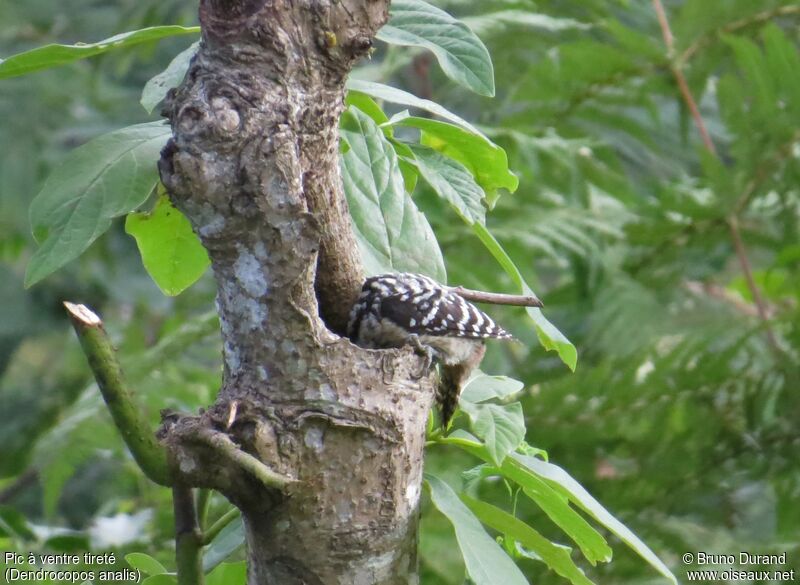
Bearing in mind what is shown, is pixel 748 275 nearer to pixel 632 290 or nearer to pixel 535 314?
pixel 632 290

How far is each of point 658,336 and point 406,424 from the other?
2.33 meters

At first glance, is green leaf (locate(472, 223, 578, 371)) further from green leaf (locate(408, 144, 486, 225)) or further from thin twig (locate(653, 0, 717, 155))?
thin twig (locate(653, 0, 717, 155))

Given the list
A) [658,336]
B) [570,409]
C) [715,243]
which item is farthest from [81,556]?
[715,243]

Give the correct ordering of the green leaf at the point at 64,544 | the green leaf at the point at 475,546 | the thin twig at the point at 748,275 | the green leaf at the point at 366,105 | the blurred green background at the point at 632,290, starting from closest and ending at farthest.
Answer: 1. the green leaf at the point at 475,546
2. the green leaf at the point at 366,105
3. the green leaf at the point at 64,544
4. the blurred green background at the point at 632,290
5. the thin twig at the point at 748,275

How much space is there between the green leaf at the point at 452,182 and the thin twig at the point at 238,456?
1.40 ft

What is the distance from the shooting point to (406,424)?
1.20m

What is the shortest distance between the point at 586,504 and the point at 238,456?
42cm

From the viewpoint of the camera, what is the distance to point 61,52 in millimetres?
1280

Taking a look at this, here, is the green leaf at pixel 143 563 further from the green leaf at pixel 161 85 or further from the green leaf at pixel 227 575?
the green leaf at pixel 161 85

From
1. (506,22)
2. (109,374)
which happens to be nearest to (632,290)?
(506,22)

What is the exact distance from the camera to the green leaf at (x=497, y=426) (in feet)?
3.79

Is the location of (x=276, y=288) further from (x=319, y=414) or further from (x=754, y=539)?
(x=754, y=539)

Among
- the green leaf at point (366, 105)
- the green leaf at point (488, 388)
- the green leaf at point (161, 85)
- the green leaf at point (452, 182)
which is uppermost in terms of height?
the green leaf at point (161, 85)

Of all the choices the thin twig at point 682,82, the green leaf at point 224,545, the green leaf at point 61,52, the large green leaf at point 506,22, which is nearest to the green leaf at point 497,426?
the green leaf at point 224,545
